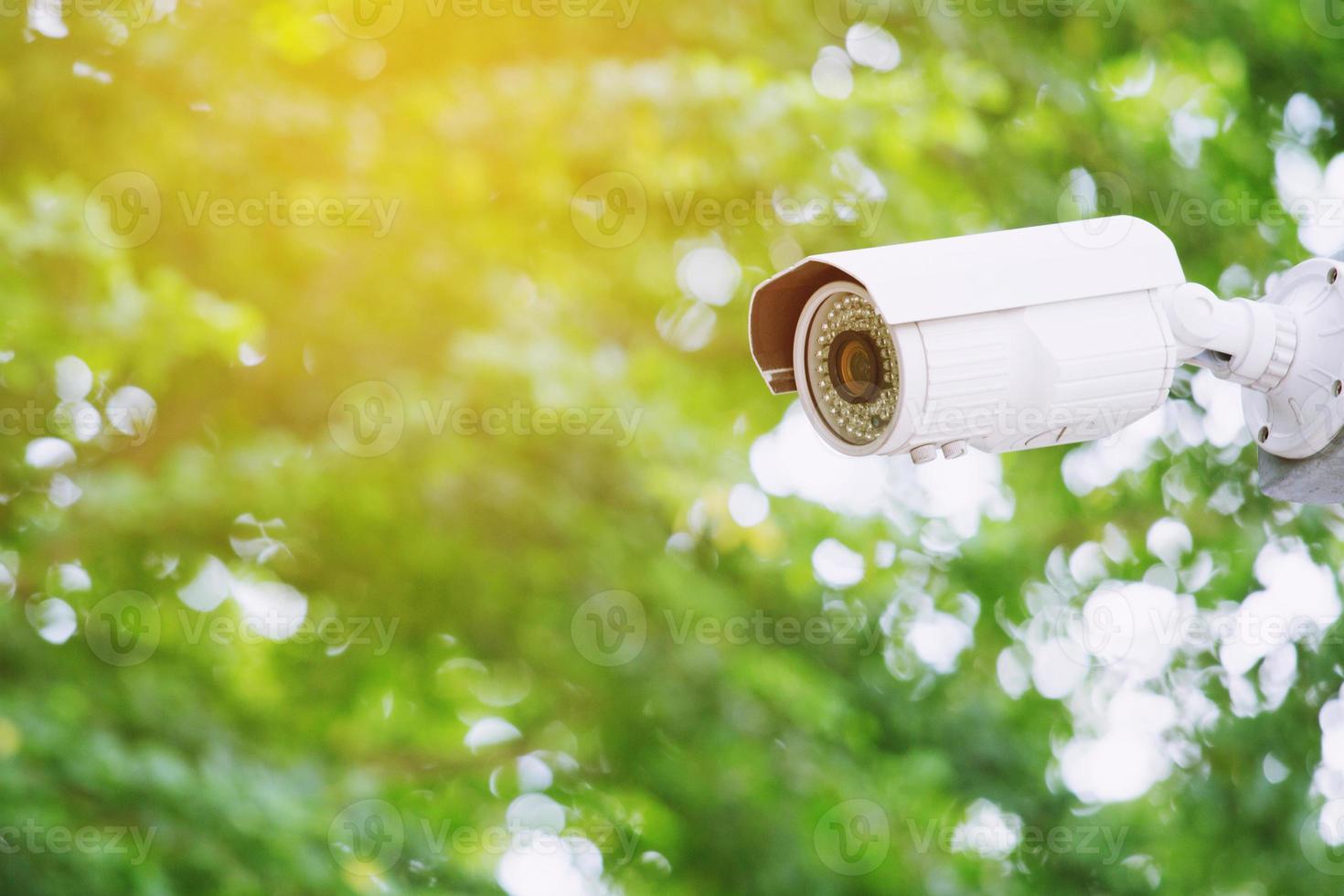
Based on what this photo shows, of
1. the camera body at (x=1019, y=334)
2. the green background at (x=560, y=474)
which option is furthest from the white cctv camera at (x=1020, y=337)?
the green background at (x=560, y=474)

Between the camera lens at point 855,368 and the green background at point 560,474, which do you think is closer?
the camera lens at point 855,368

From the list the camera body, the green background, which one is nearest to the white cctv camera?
the camera body

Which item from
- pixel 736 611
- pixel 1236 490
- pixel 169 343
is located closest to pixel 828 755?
pixel 736 611

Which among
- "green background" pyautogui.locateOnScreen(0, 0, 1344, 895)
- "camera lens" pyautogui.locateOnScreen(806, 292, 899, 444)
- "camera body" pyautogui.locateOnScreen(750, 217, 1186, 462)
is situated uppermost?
"camera body" pyautogui.locateOnScreen(750, 217, 1186, 462)

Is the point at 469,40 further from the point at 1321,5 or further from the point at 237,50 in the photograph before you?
the point at 1321,5

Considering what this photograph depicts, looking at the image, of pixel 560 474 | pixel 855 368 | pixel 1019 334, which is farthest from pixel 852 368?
pixel 560 474

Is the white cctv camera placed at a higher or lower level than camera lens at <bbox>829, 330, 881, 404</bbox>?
higher

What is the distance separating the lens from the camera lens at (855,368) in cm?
105

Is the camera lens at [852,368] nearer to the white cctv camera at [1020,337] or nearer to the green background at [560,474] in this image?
the white cctv camera at [1020,337]

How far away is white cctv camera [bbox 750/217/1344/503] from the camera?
975mm

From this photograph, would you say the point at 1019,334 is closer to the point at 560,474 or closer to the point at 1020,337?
the point at 1020,337

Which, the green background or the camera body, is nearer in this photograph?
the camera body

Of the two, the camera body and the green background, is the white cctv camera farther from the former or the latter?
the green background

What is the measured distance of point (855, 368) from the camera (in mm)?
1074
